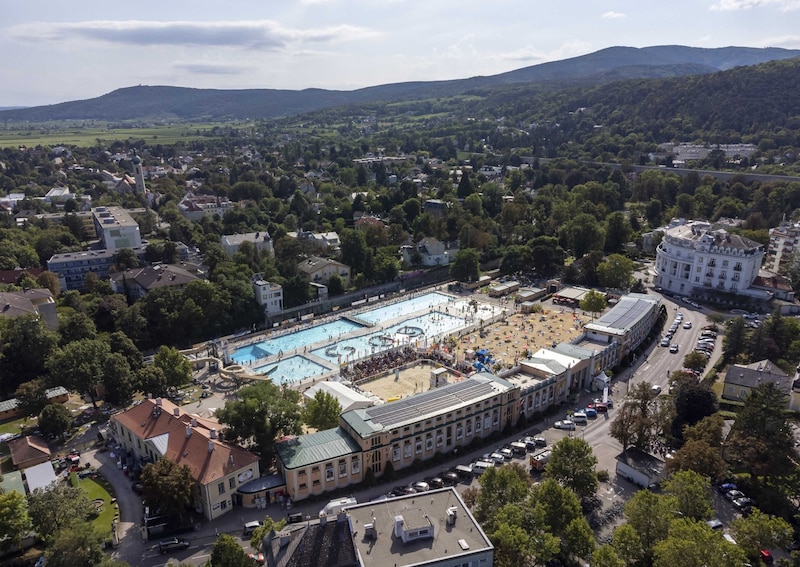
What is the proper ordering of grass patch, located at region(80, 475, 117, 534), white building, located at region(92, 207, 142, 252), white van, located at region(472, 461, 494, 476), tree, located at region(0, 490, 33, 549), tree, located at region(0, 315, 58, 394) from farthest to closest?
1. white building, located at region(92, 207, 142, 252)
2. tree, located at region(0, 315, 58, 394)
3. white van, located at region(472, 461, 494, 476)
4. grass patch, located at region(80, 475, 117, 534)
5. tree, located at region(0, 490, 33, 549)

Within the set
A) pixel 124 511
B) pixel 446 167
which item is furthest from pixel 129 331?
pixel 446 167

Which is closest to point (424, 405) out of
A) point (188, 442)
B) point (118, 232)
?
point (188, 442)

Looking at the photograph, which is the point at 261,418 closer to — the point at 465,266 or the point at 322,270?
the point at 322,270

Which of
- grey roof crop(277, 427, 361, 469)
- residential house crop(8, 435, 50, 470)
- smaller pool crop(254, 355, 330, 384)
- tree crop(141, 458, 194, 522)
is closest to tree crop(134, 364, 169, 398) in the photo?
residential house crop(8, 435, 50, 470)

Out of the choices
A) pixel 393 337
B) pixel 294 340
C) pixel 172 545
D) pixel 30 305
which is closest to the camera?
pixel 172 545

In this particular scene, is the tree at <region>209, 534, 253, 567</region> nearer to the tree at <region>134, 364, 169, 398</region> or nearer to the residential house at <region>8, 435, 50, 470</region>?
the residential house at <region>8, 435, 50, 470</region>
